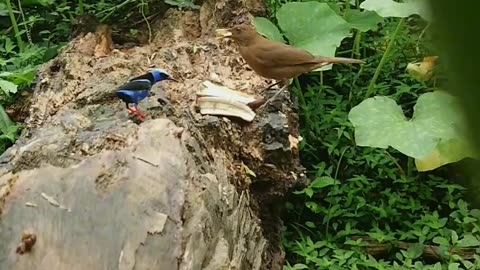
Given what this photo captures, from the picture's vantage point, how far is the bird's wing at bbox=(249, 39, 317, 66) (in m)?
2.71

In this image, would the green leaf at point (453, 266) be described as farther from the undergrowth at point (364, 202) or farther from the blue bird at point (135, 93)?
the blue bird at point (135, 93)

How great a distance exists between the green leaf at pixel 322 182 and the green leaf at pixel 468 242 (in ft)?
1.74

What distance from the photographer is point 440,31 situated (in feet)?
0.35

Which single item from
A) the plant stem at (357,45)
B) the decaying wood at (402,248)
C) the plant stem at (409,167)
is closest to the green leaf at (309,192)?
the decaying wood at (402,248)

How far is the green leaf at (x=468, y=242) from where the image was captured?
2.55 metres

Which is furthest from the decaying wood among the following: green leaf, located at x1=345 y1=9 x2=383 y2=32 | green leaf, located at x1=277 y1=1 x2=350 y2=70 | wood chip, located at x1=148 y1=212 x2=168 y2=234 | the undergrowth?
wood chip, located at x1=148 y1=212 x2=168 y2=234

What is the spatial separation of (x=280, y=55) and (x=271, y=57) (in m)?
0.05

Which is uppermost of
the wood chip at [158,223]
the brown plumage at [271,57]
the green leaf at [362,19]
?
the wood chip at [158,223]

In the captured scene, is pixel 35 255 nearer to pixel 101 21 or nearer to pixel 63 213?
pixel 63 213

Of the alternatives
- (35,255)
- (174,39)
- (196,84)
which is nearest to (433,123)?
(196,84)

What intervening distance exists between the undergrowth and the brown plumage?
1.33 feet

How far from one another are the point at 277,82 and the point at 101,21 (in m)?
0.99

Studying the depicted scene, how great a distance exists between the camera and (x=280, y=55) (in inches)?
108

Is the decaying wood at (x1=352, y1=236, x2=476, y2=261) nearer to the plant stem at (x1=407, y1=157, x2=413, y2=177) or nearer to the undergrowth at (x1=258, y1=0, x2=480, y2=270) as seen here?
the undergrowth at (x1=258, y1=0, x2=480, y2=270)
